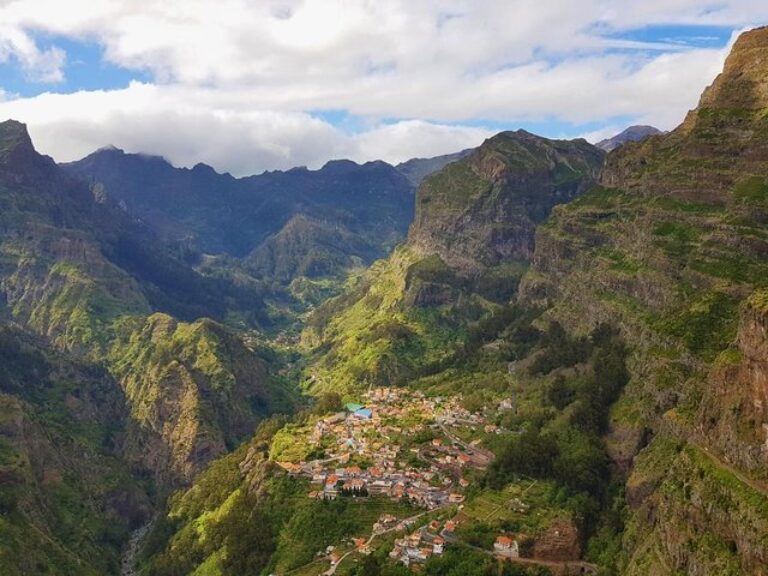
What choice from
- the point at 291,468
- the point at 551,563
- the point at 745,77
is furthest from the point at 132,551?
the point at 745,77

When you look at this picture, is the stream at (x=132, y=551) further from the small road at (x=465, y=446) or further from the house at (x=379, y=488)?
the small road at (x=465, y=446)

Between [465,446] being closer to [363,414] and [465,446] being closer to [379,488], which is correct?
[379,488]

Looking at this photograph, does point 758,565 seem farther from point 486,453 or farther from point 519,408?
point 519,408

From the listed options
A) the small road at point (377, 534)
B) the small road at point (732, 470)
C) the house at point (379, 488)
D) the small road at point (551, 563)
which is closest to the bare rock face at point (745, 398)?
the small road at point (732, 470)

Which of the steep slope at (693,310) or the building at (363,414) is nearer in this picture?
the steep slope at (693,310)

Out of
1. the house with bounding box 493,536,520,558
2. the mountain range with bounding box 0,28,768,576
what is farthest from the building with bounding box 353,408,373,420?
the house with bounding box 493,536,520,558

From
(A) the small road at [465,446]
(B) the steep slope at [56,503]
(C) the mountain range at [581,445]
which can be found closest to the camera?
(C) the mountain range at [581,445]
